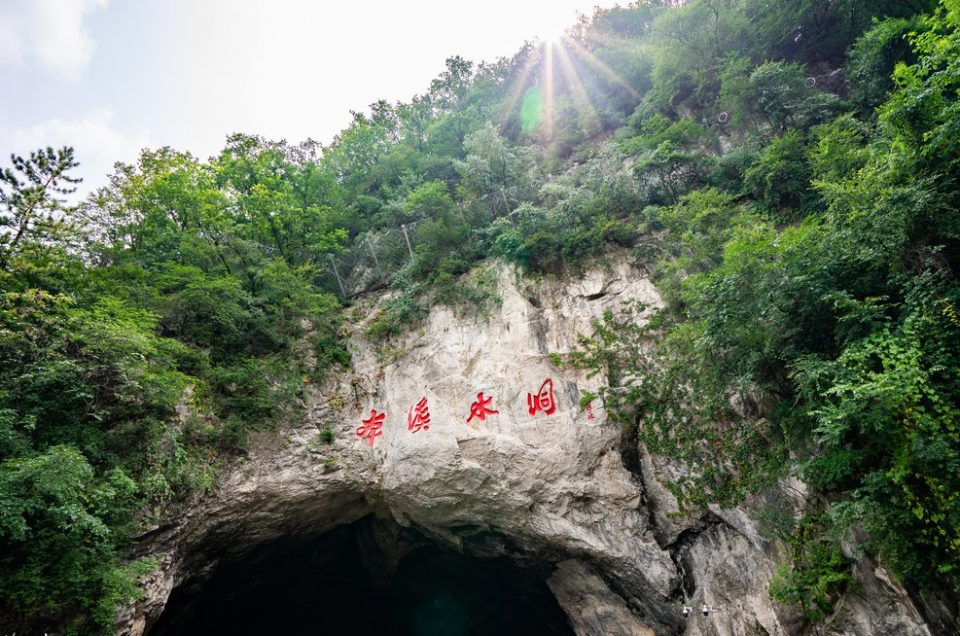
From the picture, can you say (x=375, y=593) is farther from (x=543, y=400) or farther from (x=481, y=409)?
(x=543, y=400)

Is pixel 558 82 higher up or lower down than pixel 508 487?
higher up

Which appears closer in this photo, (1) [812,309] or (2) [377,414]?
(1) [812,309]

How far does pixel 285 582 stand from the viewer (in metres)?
11.1

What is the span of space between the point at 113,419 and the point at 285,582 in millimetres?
6982

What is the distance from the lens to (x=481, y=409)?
8398mm

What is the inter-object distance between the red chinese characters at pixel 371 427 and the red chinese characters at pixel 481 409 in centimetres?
213

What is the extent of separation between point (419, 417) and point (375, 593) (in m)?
7.30

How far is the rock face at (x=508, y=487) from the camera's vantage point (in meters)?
6.70

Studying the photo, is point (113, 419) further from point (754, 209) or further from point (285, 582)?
point (754, 209)

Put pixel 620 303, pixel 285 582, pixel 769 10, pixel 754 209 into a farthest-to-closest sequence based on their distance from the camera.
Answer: pixel 769 10
pixel 285 582
pixel 620 303
pixel 754 209

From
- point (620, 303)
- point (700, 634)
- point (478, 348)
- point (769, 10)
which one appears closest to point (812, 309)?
point (620, 303)

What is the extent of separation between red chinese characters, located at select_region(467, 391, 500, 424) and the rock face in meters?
0.08

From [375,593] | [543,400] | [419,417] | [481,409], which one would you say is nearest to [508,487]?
[481,409]

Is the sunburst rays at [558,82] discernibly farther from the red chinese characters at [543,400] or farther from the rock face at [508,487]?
the red chinese characters at [543,400]
